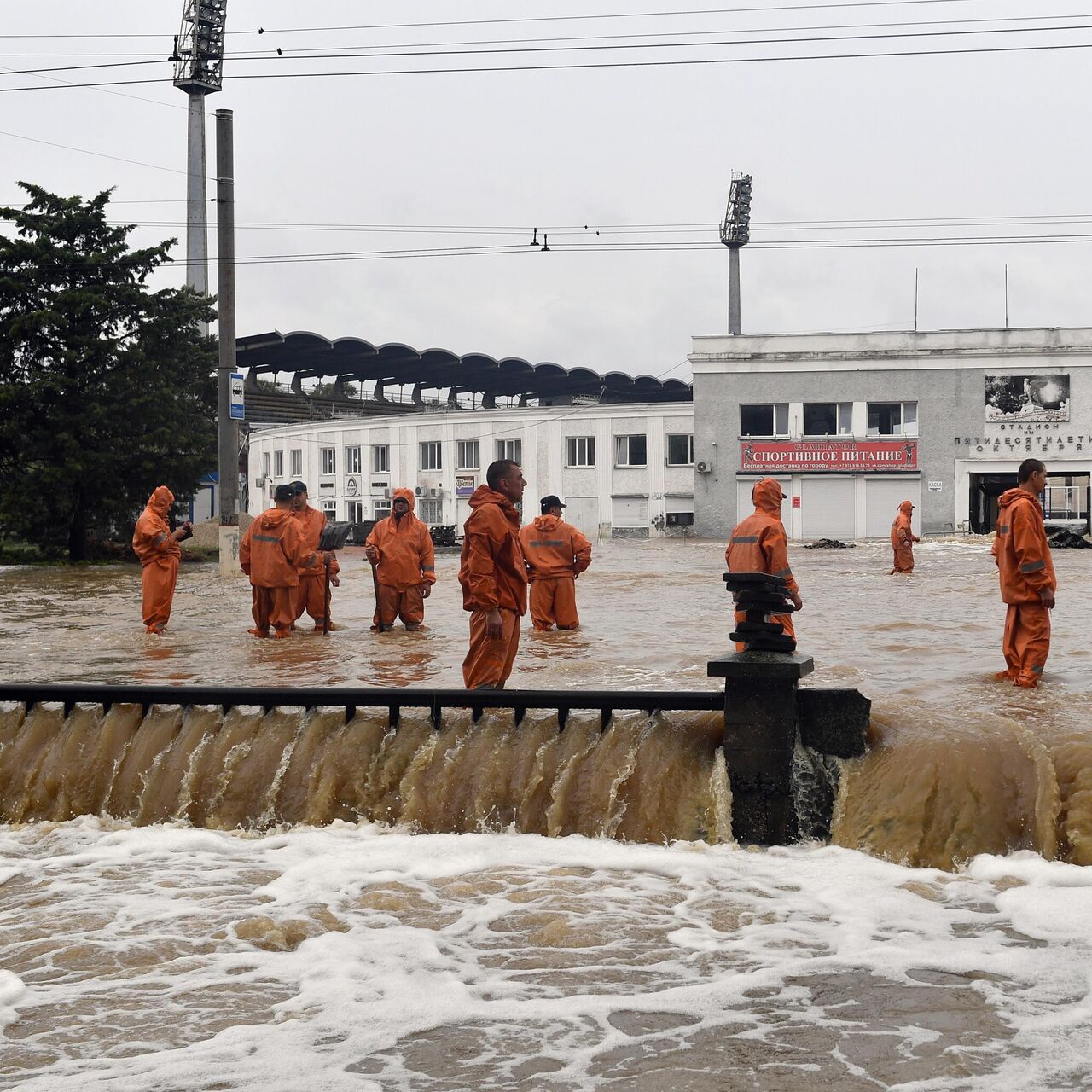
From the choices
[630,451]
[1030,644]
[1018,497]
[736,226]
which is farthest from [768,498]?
[736,226]

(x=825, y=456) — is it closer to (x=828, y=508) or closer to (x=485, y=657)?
(x=828, y=508)

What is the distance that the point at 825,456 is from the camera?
48.5 m

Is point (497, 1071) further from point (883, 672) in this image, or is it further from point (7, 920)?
point (883, 672)

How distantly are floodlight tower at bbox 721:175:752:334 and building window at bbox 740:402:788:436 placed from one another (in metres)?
18.9

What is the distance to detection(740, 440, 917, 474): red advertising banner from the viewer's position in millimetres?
47781

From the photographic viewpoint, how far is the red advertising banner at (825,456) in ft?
157

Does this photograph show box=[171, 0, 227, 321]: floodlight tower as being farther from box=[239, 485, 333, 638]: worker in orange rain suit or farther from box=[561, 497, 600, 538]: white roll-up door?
box=[239, 485, 333, 638]: worker in orange rain suit

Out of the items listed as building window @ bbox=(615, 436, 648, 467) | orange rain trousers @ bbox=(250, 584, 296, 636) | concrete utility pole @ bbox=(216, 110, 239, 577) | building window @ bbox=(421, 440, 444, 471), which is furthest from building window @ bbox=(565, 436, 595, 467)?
orange rain trousers @ bbox=(250, 584, 296, 636)

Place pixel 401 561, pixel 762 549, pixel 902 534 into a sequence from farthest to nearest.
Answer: pixel 902 534 → pixel 401 561 → pixel 762 549

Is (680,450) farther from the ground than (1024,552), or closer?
farther from the ground

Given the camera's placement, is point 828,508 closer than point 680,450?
Yes

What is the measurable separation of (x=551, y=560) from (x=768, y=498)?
12.5ft

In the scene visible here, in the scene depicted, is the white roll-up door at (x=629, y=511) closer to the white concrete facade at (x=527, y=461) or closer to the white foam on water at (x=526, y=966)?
the white concrete facade at (x=527, y=461)

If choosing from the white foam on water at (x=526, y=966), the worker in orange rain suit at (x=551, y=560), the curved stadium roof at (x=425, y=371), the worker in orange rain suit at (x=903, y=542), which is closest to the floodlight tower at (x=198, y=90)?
the curved stadium roof at (x=425, y=371)
